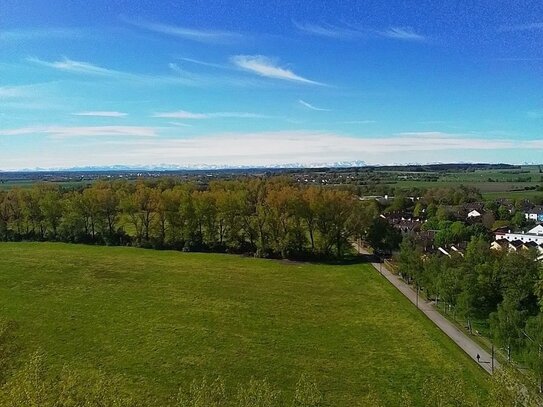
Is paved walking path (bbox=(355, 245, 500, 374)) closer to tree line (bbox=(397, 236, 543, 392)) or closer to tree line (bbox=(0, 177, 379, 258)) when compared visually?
tree line (bbox=(397, 236, 543, 392))

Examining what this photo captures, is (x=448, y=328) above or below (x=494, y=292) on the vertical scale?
below

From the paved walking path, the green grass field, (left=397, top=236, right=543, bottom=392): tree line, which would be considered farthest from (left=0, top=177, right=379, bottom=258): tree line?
(left=397, top=236, right=543, bottom=392): tree line

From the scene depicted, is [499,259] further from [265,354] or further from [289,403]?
[289,403]

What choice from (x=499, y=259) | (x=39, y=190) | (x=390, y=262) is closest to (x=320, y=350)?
(x=499, y=259)

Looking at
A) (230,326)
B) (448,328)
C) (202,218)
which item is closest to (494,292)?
(448,328)

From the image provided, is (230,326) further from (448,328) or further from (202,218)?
(202,218)
